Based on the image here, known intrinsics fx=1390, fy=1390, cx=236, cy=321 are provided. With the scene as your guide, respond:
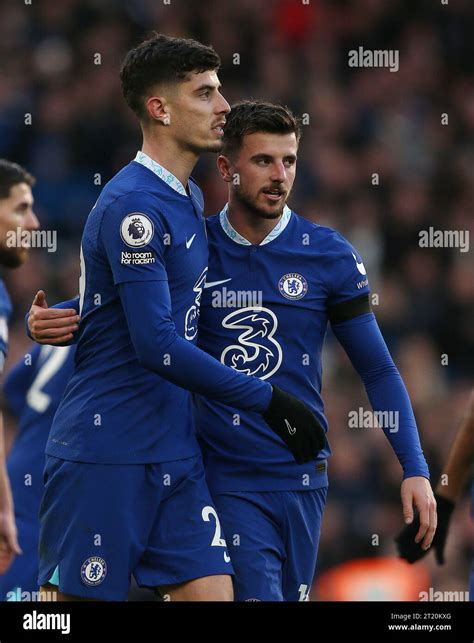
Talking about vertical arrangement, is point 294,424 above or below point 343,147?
below

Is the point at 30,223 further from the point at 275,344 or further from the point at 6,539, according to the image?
the point at 275,344

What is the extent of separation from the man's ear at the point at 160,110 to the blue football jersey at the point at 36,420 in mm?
1564

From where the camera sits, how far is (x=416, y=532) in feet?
15.1

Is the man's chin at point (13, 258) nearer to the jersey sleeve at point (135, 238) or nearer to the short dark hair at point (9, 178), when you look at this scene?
the short dark hair at point (9, 178)

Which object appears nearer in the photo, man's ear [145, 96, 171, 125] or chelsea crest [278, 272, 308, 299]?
man's ear [145, 96, 171, 125]

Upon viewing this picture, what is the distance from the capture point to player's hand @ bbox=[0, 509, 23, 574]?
5180 millimetres

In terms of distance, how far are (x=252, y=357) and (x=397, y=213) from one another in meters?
5.58

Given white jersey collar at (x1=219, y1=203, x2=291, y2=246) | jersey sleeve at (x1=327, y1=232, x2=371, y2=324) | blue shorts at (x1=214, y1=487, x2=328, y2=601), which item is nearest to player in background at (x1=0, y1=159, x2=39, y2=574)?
white jersey collar at (x1=219, y1=203, x2=291, y2=246)

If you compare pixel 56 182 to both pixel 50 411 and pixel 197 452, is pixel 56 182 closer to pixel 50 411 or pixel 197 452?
pixel 50 411

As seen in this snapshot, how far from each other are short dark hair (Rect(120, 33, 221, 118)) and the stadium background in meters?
4.08

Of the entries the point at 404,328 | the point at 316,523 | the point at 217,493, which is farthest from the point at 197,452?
the point at 404,328

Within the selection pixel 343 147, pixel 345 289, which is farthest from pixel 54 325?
pixel 343 147

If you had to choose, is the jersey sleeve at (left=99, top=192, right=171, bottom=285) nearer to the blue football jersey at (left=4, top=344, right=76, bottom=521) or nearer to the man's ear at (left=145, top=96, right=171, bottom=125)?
the man's ear at (left=145, top=96, right=171, bottom=125)

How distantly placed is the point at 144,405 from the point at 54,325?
15.1 inches
